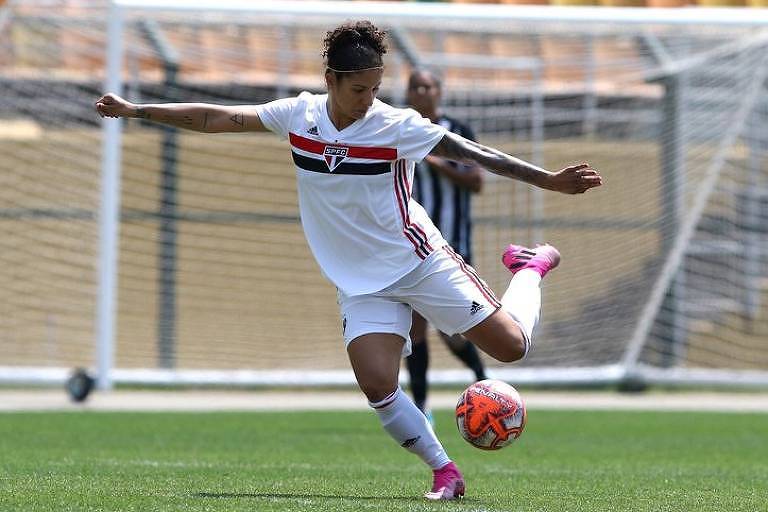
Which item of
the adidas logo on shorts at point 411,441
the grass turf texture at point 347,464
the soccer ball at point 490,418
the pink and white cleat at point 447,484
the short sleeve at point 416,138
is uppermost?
the short sleeve at point 416,138

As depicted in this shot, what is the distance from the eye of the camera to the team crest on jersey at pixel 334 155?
234 inches

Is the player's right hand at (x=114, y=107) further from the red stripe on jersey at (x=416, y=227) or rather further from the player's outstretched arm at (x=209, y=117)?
the red stripe on jersey at (x=416, y=227)

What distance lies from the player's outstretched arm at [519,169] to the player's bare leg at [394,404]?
83cm

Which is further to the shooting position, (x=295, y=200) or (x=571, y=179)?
(x=295, y=200)

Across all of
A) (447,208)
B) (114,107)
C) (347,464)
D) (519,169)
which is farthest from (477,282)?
(447,208)

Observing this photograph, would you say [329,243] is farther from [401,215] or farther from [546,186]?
[546,186]

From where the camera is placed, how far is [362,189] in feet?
19.5

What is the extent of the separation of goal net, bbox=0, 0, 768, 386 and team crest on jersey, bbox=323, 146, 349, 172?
26.8ft

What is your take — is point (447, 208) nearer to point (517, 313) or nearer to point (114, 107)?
point (517, 313)

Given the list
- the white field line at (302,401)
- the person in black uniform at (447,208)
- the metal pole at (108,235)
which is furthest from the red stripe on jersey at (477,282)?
the metal pole at (108,235)

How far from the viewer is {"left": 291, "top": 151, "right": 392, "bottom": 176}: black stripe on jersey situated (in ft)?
19.5

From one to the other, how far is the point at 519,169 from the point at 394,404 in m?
1.14

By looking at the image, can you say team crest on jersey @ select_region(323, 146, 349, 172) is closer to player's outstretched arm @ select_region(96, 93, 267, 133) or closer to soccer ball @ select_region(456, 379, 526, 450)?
player's outstretched arm @ select_region(96, 93, 267, 133)

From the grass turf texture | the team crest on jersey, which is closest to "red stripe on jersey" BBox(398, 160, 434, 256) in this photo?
the team crest on jersey
